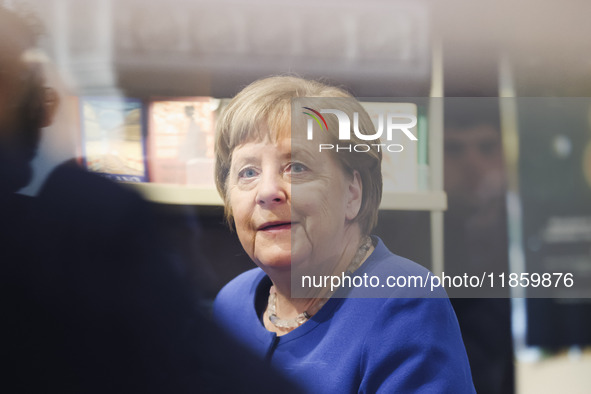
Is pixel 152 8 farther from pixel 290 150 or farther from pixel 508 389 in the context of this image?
pixel 508 389

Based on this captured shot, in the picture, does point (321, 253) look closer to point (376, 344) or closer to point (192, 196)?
point (376, 344)

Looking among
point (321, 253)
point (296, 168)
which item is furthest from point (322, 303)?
point (296, 168)

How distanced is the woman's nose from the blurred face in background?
47 cm

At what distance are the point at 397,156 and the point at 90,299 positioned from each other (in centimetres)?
94

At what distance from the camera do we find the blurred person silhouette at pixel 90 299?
1360 millimetres

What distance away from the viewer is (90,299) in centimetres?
136

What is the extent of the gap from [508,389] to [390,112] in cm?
85

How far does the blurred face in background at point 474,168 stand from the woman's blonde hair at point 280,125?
0.21 metres

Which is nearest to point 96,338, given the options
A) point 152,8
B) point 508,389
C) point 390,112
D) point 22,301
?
point 22,301

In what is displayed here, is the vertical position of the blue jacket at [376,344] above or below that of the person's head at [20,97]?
below

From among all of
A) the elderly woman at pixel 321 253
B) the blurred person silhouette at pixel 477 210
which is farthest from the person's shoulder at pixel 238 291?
the blurred person silhouette at pixel 477 210

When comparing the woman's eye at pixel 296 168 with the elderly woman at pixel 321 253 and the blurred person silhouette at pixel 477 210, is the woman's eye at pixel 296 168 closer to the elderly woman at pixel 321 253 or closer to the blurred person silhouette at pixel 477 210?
the elderly woman at pixel 321 253

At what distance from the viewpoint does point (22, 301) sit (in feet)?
4.49

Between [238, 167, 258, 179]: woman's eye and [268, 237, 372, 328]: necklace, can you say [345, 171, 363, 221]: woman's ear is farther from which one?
[238, 167, 258, 179]: woman's eye
